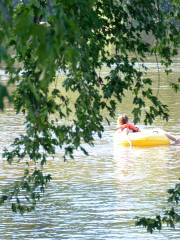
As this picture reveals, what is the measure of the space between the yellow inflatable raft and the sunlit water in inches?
8.9

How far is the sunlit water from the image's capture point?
18.4 meters

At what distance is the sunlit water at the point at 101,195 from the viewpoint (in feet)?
60.2

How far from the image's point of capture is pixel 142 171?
86.6ft

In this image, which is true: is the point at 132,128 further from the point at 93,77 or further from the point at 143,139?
the point at 93,77

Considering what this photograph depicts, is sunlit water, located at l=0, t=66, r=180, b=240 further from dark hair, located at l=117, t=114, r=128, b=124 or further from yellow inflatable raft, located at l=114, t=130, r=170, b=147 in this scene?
dark hair, located at l=117, t=114, r=128, b=124

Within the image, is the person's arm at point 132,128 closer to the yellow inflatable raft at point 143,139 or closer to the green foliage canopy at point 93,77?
the yellow inflatable raft at point 143,139

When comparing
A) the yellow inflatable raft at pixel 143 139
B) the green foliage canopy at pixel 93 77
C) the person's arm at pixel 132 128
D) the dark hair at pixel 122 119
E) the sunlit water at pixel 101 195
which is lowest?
the sunlit water at pixel 101 195

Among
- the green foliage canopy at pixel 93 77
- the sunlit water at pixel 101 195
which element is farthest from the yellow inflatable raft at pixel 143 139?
the green foliage canopy at pixel 93 77

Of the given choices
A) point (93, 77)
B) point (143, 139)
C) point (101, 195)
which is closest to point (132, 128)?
point (143, 139)

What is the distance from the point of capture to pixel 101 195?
22.2 metres

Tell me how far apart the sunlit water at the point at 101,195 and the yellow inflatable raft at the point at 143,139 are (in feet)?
0.74

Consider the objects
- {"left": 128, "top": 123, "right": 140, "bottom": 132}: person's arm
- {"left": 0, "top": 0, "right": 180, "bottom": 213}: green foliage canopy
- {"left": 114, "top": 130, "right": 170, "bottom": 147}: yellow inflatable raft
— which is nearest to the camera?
{"left": 0, "top": 0, "right": 180, "bottom": 213}: green foliage canopy

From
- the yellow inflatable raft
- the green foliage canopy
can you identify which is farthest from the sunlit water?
the green foliage canopy

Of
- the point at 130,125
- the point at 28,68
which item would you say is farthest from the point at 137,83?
the point at 130,125
